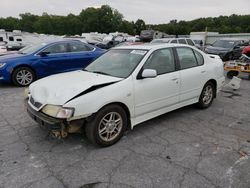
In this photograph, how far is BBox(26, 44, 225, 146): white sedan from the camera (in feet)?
10.0

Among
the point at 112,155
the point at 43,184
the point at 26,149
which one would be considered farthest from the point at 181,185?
the point at 26,149

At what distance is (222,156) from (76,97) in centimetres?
218

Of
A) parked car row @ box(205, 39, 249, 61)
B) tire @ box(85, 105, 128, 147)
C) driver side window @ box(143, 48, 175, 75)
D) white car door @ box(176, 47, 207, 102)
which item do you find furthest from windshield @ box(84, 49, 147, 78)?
parked car row @ box(205, 39, 249, 61)

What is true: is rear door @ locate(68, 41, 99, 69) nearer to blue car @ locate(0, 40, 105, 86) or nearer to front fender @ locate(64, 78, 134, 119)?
blue car @ locate(0, 40, 105, 86)

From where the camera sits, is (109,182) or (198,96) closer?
(109,182)

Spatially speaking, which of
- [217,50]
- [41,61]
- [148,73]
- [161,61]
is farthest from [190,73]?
[217,50]

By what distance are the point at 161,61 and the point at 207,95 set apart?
169 centimetres

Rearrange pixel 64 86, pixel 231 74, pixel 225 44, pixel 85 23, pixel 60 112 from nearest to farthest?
pixel 60 112, pixel 64 86, pixel 231 74, pixel 225 44, pixel 85 23

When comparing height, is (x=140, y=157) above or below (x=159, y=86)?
below

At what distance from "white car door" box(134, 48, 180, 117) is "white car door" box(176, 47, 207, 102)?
199 millimetres

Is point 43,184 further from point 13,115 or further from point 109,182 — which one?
point 13,115

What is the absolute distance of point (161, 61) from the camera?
4137 millimetres

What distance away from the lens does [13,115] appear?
4.68m

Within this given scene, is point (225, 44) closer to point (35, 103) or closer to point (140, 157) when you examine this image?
point (140, 157)
